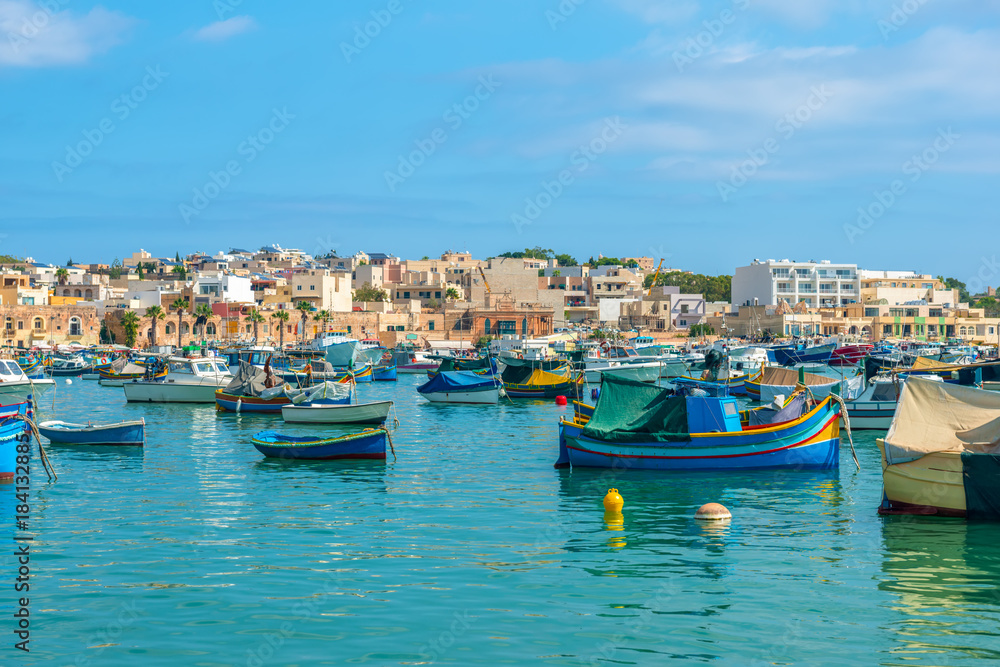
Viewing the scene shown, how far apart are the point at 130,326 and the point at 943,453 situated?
329 ft

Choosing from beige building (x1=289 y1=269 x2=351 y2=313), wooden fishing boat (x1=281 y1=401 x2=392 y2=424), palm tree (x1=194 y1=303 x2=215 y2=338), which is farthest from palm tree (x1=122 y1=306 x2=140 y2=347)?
wooden fishing boat (x1=281 y1=401 x2=392 y2=424)

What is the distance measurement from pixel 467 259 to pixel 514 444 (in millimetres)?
153943

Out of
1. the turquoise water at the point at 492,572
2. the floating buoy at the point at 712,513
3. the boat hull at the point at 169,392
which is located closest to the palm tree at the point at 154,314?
the boat hull at the point at 169,392

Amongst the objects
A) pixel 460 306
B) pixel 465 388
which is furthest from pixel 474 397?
pixel 460 306

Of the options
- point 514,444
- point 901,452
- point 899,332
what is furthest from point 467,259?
point 901,452

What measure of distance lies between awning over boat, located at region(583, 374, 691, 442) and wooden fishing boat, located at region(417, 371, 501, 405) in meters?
25.6

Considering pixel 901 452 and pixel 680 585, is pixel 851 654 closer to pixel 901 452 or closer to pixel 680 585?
pixel 680 585

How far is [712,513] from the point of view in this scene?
20.0 meters

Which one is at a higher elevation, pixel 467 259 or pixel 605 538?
pixel 467 259

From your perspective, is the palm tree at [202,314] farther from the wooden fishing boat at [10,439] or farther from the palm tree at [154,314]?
the wooden fishing boat at [10,439]

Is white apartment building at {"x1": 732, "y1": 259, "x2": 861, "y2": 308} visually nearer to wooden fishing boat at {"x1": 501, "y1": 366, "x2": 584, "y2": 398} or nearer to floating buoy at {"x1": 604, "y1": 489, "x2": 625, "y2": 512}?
wooden fishing boat at {"x1": 501, "y1": 366, "x2": 584, "y2": 398}

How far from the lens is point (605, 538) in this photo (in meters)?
18.8

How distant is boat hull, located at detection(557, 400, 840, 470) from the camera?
86.9ft

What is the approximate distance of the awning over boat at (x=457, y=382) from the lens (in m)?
52.7
